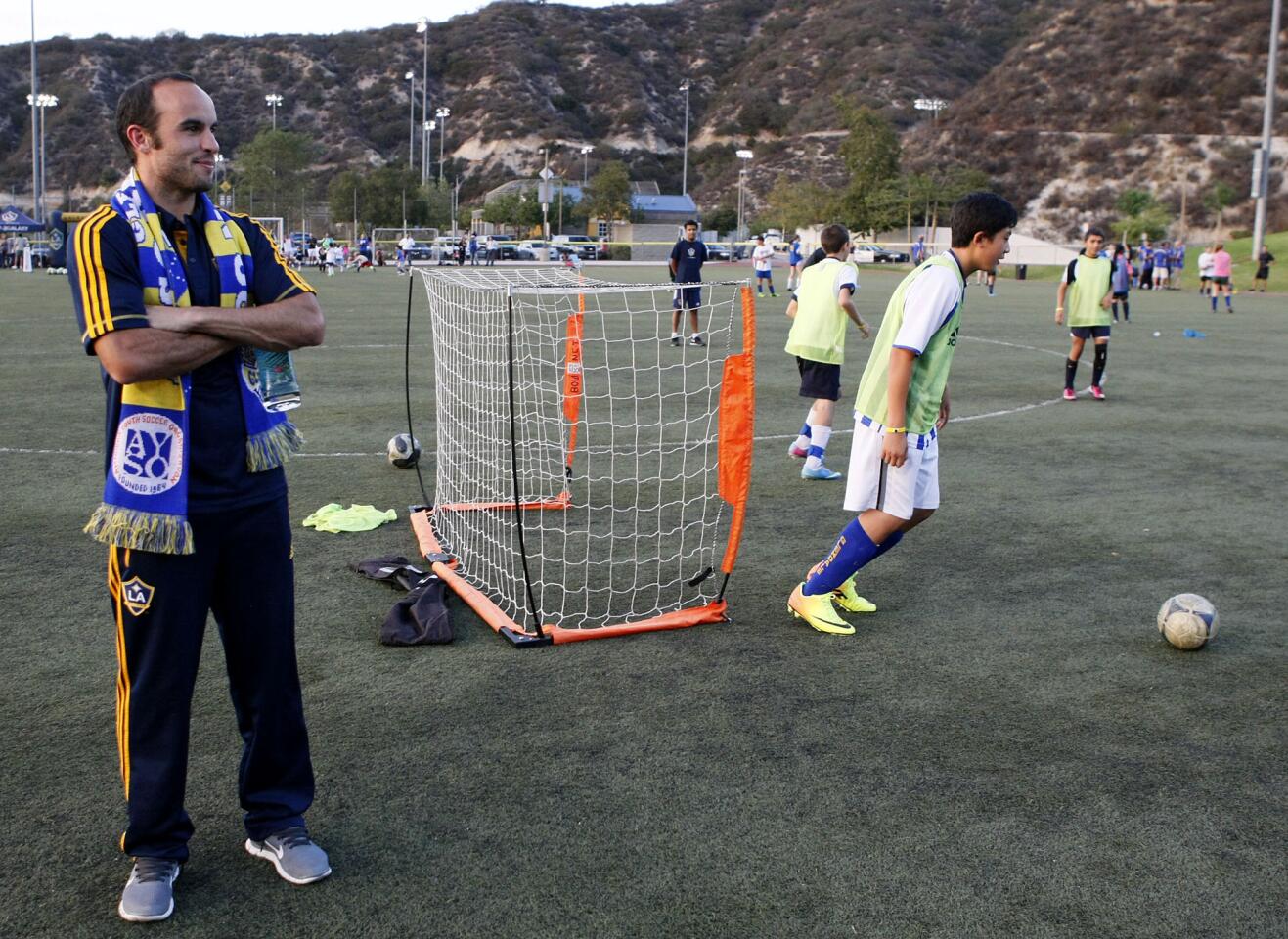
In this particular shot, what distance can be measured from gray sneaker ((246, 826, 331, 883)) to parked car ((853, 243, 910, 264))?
6439cm

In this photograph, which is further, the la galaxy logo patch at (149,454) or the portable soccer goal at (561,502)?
the portable soccer goal at (561,502)

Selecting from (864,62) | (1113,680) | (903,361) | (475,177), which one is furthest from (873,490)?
(864,62)

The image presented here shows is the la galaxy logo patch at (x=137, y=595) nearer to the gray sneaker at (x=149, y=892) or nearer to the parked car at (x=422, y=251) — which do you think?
the gray sneaker at (x=149, y=892)

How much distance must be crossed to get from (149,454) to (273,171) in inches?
2905

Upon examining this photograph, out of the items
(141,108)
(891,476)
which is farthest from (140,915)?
(891,476)

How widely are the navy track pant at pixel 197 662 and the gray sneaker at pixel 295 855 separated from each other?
0.03 metres

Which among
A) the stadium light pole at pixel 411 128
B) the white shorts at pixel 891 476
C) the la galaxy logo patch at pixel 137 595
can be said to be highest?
the stadium light pole at pixel 411 128

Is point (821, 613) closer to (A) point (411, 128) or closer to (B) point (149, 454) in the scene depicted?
(B) point (149, 454)

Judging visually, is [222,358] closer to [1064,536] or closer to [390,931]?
[390,931]

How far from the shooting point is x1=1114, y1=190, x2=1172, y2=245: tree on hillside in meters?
59.2

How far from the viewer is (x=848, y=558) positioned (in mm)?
5574

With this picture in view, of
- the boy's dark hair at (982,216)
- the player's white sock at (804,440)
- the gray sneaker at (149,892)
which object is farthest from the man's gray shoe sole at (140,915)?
the player's white sock at (804,440)

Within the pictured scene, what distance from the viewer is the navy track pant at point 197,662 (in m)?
3.14

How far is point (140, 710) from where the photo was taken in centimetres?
319
